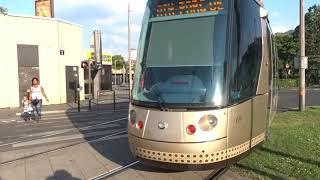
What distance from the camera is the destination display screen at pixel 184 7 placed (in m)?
6.59

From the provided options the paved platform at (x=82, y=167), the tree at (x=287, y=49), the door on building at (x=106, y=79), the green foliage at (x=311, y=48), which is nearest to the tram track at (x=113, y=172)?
the paved platform at (x=82, y=167)

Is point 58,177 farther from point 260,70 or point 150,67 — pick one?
point 260,70

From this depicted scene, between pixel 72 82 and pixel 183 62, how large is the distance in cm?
2302

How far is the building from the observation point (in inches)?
976

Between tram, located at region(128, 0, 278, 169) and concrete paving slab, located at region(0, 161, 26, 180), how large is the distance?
7.49 ft

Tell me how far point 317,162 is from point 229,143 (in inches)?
91.9

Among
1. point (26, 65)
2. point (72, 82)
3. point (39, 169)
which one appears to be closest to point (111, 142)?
point (39, 169)

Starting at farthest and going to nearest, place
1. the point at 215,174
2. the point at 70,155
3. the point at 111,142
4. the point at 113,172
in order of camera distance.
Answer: the point at 111,142 < the point at 70,155 < the point at 113,172 < the point at 215,174

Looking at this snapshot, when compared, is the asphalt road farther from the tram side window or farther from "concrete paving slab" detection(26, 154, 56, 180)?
"concrete paving slab" detection(26, 154, 56, 180)

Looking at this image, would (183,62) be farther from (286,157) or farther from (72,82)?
(72,82)

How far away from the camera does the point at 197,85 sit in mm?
6281

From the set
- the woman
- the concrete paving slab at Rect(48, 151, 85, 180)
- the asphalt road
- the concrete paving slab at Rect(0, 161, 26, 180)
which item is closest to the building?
the woman

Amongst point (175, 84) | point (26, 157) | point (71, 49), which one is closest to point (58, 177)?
point (26, 157)

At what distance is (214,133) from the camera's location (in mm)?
6012
